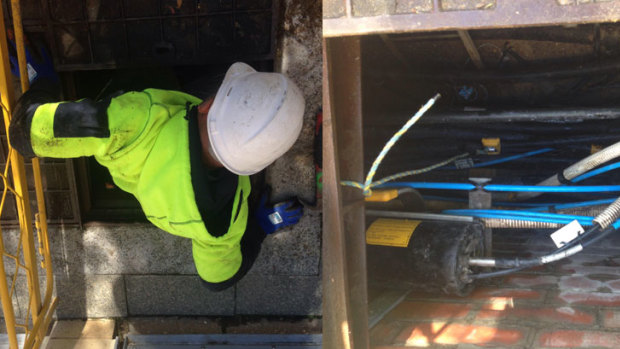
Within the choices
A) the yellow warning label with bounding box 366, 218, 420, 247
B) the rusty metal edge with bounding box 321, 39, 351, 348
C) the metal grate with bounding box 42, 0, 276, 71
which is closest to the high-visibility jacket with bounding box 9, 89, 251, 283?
the metal grate with bounding box 42, 0, 276, 71

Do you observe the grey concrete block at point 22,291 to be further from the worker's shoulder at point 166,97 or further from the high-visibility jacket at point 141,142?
the worker's shoulder at point 166,97

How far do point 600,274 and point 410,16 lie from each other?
2.36 m

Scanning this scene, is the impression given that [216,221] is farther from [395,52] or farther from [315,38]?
[395,52]

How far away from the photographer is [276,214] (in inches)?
150

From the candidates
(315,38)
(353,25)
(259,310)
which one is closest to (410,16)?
(353,25)

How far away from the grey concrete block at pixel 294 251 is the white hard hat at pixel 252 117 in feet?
4.17

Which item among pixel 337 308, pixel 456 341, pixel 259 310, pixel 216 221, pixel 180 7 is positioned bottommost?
pixel 259 310

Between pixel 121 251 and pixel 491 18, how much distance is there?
3222 mm

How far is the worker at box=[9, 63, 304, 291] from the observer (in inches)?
106

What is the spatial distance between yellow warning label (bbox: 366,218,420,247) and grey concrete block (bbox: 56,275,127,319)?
214 centimetres

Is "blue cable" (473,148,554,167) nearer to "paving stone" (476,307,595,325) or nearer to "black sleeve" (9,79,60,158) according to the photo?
"paving stone" (476,307,595,325)

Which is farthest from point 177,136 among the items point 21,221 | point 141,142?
point 21,221

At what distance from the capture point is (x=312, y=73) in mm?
3535

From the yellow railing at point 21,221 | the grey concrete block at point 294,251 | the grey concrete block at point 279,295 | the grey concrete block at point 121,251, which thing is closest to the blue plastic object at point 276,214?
the grey concrete block at point 294,251
